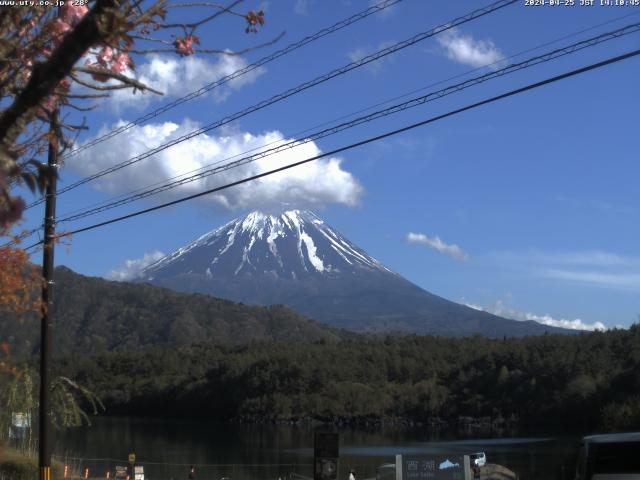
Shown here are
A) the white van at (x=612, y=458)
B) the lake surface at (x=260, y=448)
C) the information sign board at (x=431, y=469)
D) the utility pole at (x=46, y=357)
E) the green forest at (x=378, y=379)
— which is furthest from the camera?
the green forest at (x=378, y=379)

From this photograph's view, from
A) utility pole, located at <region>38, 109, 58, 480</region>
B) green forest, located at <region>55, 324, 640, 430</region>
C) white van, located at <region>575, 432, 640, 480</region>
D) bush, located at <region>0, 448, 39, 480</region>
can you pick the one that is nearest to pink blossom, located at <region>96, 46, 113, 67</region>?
white van, located at <region>575, 432, 640, 480</region>

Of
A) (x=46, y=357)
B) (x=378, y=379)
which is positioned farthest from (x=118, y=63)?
(x=378, y=379)

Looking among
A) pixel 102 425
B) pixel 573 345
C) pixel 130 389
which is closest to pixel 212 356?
pixel 130 389

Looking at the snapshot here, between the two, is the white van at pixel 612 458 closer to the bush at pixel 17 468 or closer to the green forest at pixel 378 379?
the bush at pixel 17 468

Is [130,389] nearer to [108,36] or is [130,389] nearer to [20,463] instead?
[20,463]

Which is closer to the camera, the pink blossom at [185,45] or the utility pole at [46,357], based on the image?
the pink blossom at [185,45]

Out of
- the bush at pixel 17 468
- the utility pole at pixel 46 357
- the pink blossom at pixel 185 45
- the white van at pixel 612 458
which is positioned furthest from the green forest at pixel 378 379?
the pink blossom at pixel 185 45
